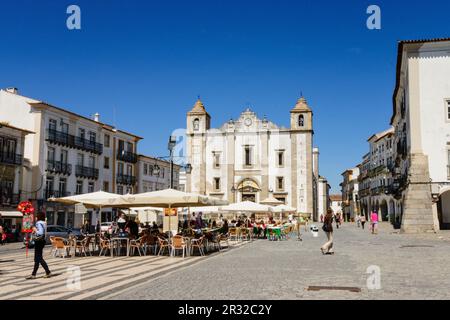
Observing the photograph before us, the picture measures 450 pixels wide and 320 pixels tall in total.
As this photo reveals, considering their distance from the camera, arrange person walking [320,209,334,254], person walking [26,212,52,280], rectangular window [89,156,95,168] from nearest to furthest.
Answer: person walking [26,212,52,280] → person walking [320,209,334,254] → rectangular window [89,156,95,168]

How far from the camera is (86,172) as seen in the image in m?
46.5

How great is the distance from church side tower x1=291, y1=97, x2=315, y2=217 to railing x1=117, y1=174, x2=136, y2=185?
19560 millimetres

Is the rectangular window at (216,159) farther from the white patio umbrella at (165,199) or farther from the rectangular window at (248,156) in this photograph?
the white patio umbrella at (165,199)

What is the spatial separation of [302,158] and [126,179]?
2181cm

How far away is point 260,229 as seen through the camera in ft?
98.1

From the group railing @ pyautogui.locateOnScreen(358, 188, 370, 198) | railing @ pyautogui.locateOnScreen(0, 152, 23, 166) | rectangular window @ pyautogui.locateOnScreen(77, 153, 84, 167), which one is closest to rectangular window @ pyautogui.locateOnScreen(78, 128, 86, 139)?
rectangular window @ pyautogui.locateOnScreen(77, 153, 84, 167)

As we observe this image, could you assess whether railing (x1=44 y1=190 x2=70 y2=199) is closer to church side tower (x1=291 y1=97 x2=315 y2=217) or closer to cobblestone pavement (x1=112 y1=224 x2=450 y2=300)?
church side tower (x1=291 y1=97 x2=315 y2=217)

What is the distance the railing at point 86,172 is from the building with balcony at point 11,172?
735 centimetres

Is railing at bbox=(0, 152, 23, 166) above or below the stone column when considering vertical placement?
above

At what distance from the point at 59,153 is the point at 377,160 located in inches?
2121

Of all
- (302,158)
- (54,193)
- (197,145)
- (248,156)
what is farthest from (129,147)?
(302,158)

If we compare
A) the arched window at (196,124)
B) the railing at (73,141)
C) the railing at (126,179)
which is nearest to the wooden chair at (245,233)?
the railing at (73,141)

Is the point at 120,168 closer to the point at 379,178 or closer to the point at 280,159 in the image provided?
the point at 280,159

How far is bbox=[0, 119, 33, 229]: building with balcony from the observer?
1379 inches
